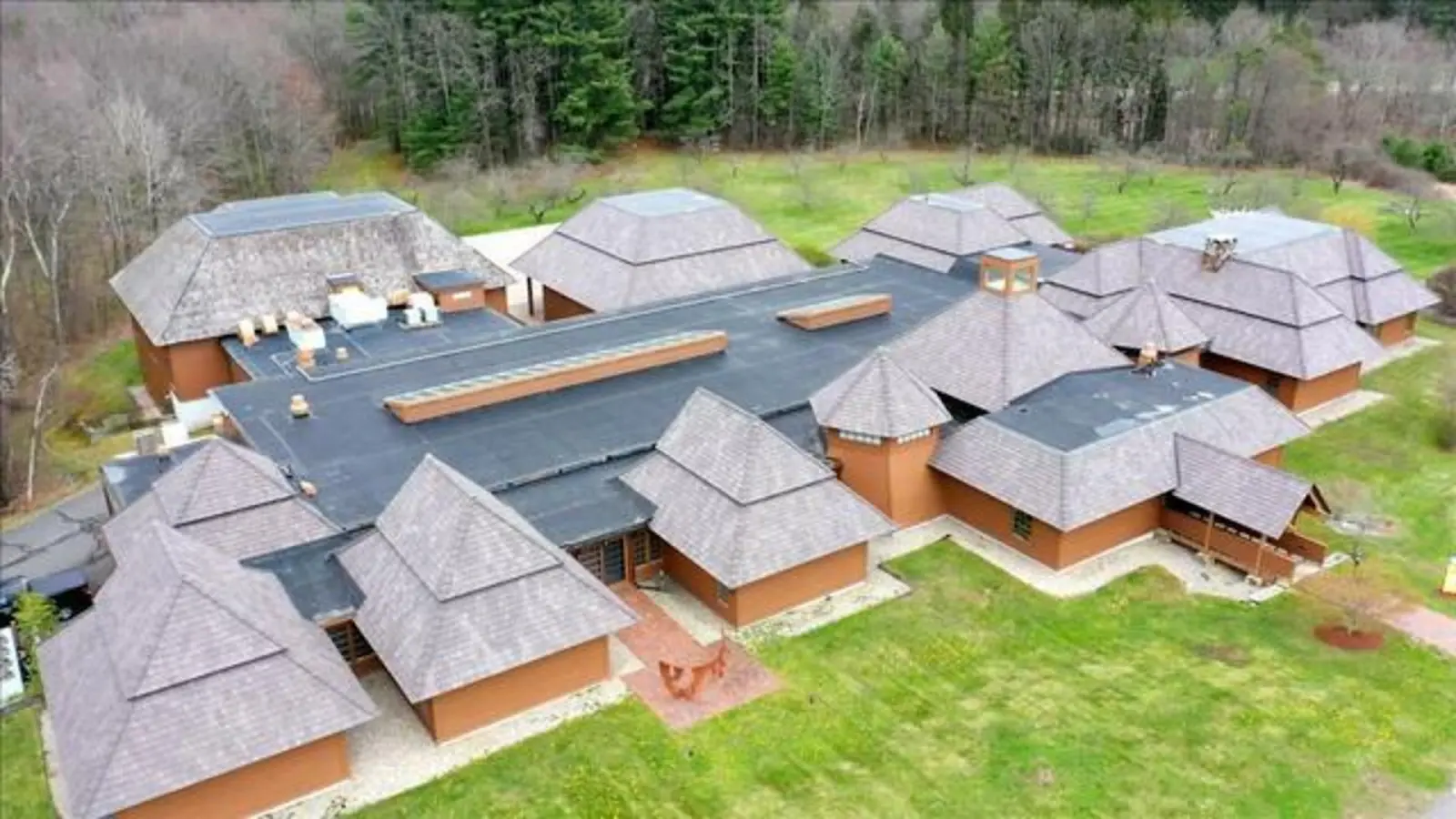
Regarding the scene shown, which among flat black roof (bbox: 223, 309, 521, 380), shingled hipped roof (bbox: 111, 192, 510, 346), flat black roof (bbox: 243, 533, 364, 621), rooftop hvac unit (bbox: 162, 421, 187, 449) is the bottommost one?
flat black roof (bbox: 243, 533, 364, 621)

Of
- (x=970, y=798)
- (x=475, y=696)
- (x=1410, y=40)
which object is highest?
(x=1410, y=40)

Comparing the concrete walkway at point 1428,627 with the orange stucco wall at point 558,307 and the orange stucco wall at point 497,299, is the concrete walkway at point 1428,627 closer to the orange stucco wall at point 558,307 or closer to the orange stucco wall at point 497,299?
the orange stucco wall at point 558,307

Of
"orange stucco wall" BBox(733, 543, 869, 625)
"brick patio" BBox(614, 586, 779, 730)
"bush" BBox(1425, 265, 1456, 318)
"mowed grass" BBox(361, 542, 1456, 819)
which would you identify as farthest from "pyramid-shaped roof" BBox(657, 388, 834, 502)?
"bush" BBox(1425, 265, 1456, 318)

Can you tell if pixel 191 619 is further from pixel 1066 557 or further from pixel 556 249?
pixel 556 249

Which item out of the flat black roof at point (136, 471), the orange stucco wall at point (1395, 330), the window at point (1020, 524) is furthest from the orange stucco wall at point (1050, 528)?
the flat black roof at point (136, 471)

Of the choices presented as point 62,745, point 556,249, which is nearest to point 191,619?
point 62,745

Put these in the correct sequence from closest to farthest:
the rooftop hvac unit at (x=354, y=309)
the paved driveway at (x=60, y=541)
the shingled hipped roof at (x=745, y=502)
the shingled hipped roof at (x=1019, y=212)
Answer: the shingled hipped roof at (x=745, y=502) < the paved driveway at (x=60, y=541) < the rooftop hvac unit at (x=354, y=309) < the shingled hipped roof at (x=1019, y=212)

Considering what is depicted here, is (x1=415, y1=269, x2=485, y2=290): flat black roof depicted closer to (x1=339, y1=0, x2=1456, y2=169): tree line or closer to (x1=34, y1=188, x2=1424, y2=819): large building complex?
(x1=34, y1=188, x2=1424, y2=819): large building complex
